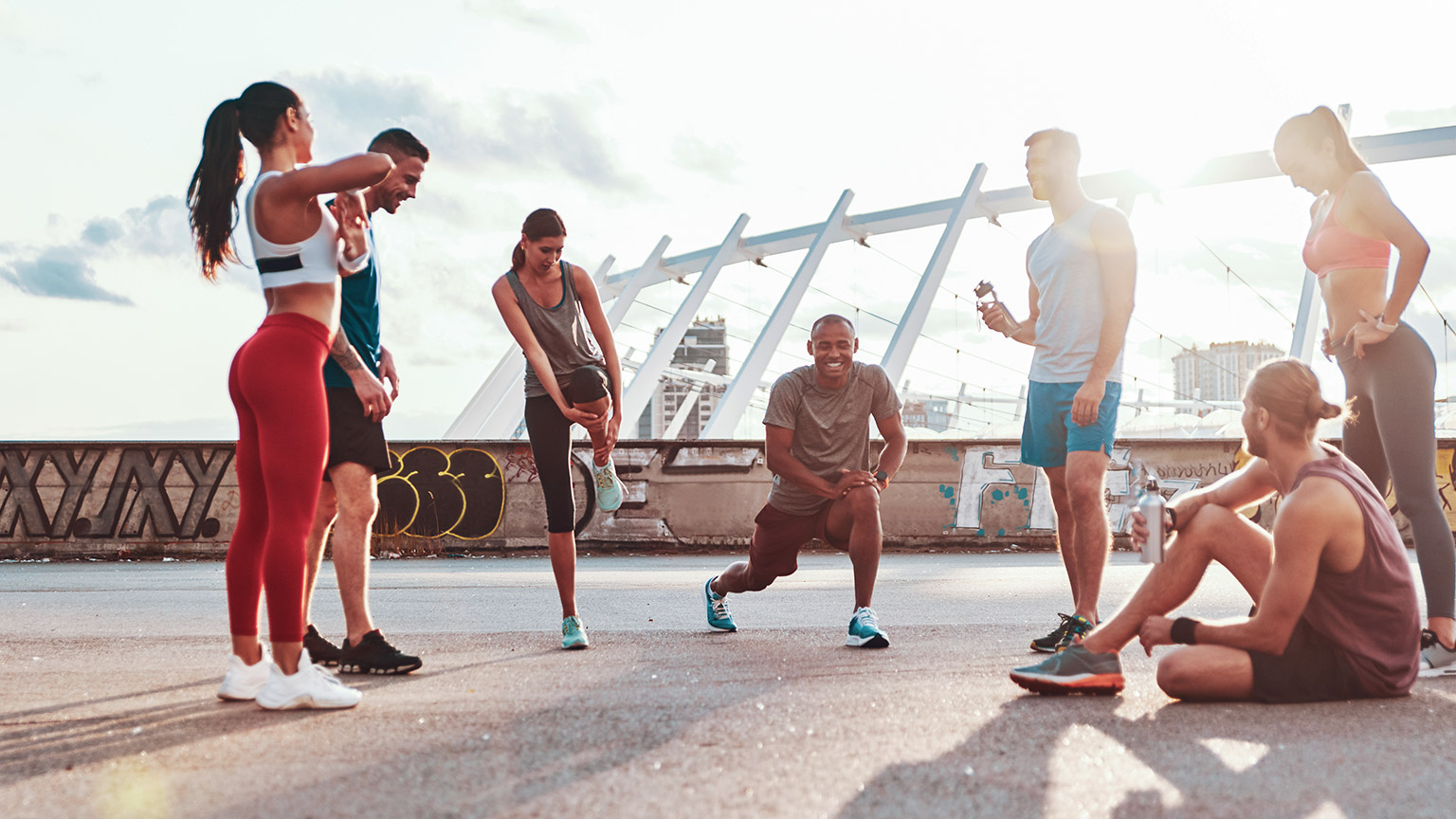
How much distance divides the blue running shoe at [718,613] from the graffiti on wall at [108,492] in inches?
342

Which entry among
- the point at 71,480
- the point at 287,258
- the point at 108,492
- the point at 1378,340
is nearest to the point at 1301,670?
the point at 1378,340

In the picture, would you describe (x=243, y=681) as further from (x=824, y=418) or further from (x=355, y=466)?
(x=824, y=418)

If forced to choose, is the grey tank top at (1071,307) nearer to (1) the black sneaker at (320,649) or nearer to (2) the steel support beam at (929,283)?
(1) the black sneaker at (320,649)

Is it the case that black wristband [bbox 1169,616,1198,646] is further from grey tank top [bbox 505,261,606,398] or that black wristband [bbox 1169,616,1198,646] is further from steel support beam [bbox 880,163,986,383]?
steel support beam [bbox 880,163,986,383]

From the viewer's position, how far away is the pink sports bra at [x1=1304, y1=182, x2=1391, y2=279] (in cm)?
329

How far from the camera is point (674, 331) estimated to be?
75.9 ft

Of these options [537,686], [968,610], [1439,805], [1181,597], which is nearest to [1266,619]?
[1181,597]

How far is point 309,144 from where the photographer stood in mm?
2730

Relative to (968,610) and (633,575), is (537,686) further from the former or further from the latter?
(633,575)

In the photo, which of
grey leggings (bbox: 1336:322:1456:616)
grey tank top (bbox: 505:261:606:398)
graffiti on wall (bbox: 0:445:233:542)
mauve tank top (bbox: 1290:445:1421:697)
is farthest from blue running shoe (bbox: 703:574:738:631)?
graffiti on wall (bbox: 0:445:233:542)

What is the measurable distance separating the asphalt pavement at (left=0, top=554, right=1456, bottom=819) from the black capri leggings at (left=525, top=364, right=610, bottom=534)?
51 centimetres

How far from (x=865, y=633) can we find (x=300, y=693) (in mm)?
1958

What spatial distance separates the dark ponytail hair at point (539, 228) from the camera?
3.85 m

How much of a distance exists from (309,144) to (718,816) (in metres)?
2.01
